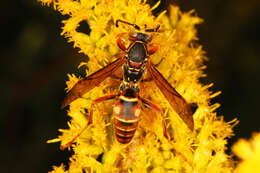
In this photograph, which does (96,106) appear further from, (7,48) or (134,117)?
(7,48)

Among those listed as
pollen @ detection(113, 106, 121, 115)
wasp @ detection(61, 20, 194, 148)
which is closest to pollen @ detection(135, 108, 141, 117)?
wasp @ detection(61, 20, 194, 148)

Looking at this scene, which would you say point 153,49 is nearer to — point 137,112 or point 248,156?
point 137,112

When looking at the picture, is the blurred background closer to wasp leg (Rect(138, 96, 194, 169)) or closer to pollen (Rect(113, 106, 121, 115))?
wasp leg (Rect(138, 96, 194, 169))

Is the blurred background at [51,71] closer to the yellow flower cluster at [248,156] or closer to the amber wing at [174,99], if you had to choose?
the yellow flower cluster at [248,156]

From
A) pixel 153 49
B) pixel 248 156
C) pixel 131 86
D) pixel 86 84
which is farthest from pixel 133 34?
pixel 248 156

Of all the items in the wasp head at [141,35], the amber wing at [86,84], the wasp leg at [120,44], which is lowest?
the amber wing at [86,84]

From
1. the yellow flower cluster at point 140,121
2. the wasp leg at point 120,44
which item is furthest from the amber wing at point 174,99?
the wasp leg at point 120,44
